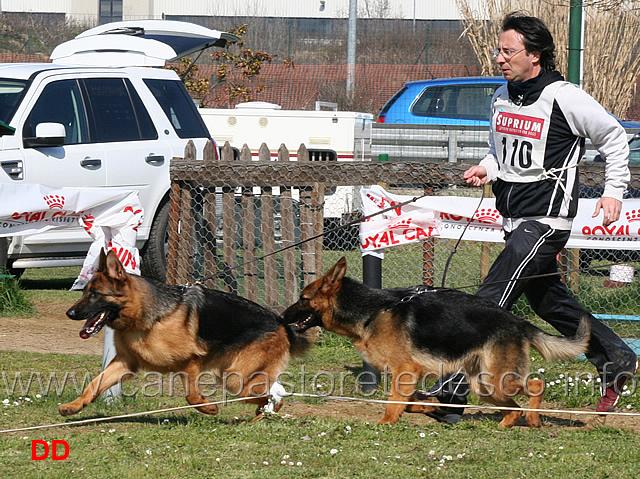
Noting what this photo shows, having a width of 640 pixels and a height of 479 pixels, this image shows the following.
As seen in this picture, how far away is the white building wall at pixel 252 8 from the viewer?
1483 inches

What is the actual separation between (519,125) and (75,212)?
388 cm

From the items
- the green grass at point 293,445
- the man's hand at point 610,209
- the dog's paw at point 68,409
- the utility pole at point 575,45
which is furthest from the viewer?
the utility pole at point 575,45

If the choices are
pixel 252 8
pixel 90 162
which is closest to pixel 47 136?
pixel 90 162

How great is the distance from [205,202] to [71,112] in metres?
2.10

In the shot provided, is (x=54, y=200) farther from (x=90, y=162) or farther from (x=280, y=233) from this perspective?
(x=280, y=233)

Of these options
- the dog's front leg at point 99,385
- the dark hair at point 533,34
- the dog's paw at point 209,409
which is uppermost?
the dark hair at point 533,34

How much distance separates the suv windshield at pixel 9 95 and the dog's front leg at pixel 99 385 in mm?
4270

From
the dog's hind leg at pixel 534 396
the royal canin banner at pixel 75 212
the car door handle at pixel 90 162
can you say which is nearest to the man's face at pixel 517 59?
the dog's hind leg at pixel 534 396

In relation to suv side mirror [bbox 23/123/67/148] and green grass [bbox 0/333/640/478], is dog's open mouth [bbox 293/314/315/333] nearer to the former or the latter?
green grass [bbox 0/333/640/478]

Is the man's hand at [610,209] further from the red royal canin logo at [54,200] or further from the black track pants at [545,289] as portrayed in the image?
the red royal canin logo at [54,200]

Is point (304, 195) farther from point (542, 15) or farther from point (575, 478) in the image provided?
point (542, 15)

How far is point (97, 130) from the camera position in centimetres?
950

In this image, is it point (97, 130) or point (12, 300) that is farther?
point (97, 130)

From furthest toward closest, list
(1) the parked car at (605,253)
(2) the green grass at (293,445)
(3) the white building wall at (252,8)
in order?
(3) the white building wall at (252,8) → (1) the parked car at (605,253) → (2) the green grass at (293,445)
